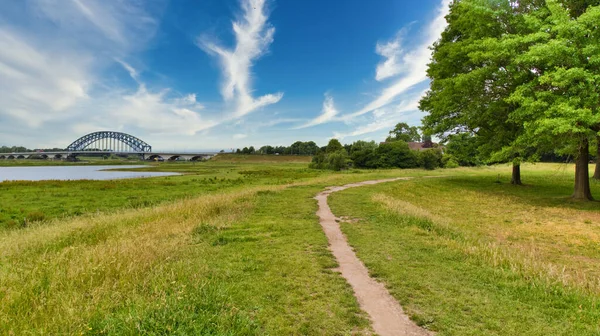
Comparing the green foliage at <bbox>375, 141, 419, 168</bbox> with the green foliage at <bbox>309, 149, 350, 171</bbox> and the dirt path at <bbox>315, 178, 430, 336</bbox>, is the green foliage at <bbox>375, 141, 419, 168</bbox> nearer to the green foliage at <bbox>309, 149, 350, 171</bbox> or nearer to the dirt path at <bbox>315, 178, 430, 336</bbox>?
the green foliage at <bbox>309, 149, 350, 171</bbox>

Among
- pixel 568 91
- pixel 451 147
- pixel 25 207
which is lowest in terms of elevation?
pixel 25 207

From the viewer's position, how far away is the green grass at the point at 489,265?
5.11m

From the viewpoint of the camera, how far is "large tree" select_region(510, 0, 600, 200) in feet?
51.3

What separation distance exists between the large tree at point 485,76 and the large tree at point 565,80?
1.83 m

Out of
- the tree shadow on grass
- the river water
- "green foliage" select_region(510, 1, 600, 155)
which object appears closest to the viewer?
"green foliage" select_region(510, 1, 600, 155)

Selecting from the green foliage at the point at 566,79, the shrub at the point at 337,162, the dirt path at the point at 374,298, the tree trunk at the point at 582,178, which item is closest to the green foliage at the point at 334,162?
the shrub at the point at 337,162

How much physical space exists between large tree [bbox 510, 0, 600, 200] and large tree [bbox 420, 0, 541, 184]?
6.00ft

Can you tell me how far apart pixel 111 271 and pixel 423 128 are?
2985 centimetres

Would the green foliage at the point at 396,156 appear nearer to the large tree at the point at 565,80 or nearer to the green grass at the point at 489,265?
the large tree at the point at 565,80

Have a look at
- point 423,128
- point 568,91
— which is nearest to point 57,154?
point 423,128

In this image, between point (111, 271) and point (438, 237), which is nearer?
point (111, 271)

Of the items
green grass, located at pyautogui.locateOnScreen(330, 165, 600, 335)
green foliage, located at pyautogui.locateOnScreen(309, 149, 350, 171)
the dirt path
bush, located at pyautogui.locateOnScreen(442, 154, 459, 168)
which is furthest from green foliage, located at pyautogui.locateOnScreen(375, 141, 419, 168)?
the dirt path

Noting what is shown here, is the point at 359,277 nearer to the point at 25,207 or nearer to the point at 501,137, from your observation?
the point at 501,137

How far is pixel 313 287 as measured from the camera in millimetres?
6328
